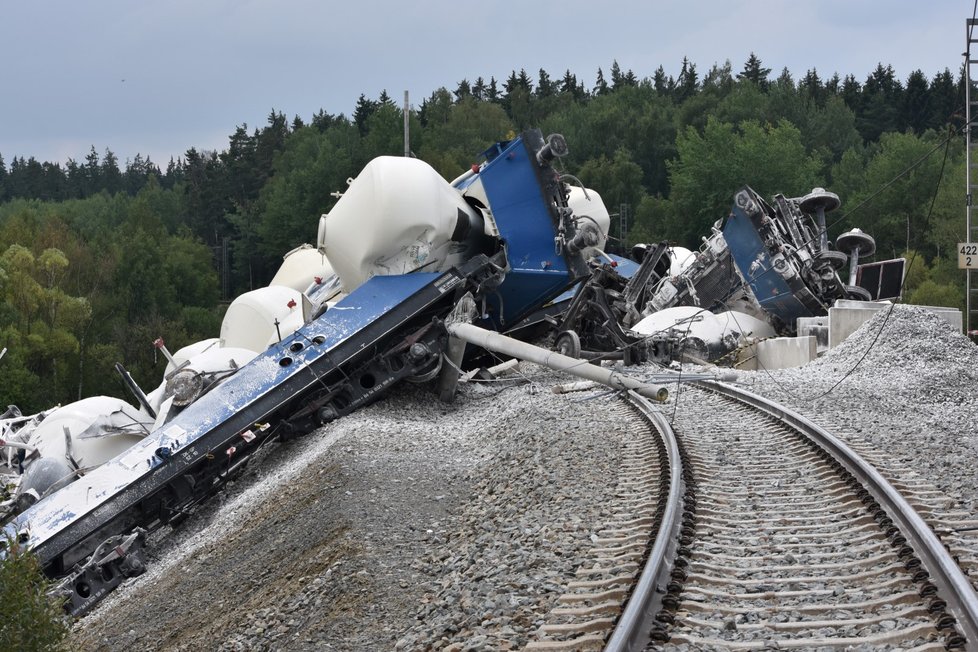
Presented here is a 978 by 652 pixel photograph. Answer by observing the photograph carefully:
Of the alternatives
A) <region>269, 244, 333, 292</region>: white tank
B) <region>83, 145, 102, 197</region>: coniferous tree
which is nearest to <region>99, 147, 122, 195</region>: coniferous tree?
<region>83, 145, 102, 197</region>: coniferous tree

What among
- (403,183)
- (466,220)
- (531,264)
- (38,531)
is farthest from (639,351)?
(38,531)

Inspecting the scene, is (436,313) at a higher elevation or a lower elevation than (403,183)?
lower

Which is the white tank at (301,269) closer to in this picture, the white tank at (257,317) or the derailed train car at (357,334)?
the white tank at (257,317)

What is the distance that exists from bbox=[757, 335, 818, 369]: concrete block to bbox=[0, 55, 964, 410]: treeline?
15139 millimetres

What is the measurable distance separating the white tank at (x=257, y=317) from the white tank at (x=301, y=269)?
18.9ft

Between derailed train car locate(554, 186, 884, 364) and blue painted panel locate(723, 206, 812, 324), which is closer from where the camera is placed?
derailed train car locate(554, 186, 884, 364)

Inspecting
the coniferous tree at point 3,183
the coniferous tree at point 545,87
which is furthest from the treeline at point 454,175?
the coniferous tree at point 3,183

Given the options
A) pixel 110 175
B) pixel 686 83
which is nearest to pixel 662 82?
pixel 686 83

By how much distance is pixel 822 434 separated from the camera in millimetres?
10133

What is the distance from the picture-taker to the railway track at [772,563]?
5.20 m

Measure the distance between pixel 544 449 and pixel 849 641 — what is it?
19.1ft

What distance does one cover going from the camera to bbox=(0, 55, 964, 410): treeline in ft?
207

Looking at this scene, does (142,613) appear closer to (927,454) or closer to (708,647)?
(708,647)

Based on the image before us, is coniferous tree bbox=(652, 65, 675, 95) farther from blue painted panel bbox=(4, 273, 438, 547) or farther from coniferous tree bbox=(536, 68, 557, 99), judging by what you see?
blue painted panel bbox=(4, 273, 438, 547)
